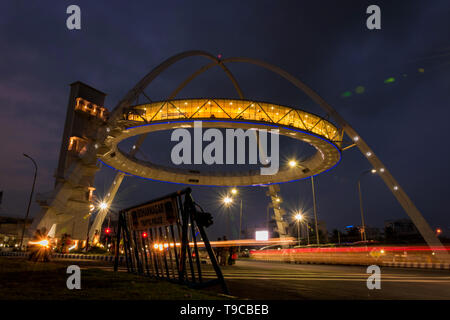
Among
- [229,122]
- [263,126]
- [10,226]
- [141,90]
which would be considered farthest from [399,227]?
[10,226]

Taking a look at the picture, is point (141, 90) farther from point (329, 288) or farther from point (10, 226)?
point (10, 226)

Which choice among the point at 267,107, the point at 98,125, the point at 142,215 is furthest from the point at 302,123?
the point at 142,215

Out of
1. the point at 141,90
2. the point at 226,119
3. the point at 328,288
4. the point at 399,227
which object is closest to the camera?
the point at 328,288

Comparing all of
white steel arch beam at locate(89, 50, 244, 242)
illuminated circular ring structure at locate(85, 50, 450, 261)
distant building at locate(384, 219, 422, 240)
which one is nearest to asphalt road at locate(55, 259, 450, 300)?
illuminated circular ring structure at locate(85, 50, 450, 261)

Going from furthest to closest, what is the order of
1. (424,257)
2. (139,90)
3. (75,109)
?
(75,109), (139,90), (424,257)

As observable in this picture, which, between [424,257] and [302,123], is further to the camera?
[302,123]

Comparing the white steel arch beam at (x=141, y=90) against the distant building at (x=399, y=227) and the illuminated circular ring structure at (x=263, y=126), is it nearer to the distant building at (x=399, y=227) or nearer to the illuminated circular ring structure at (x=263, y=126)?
the illuminated circular ring structure at (x=263, y=126)

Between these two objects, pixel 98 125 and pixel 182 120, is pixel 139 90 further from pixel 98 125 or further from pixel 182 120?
pixel 182 120

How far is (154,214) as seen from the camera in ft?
28.0

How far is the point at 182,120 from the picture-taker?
33094mm

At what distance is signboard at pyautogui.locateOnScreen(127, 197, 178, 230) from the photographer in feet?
25.3

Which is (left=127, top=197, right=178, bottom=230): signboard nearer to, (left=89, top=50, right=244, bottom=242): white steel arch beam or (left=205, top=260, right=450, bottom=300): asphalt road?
(left=205, top=260, right=450, bottom=300): asphalt road
